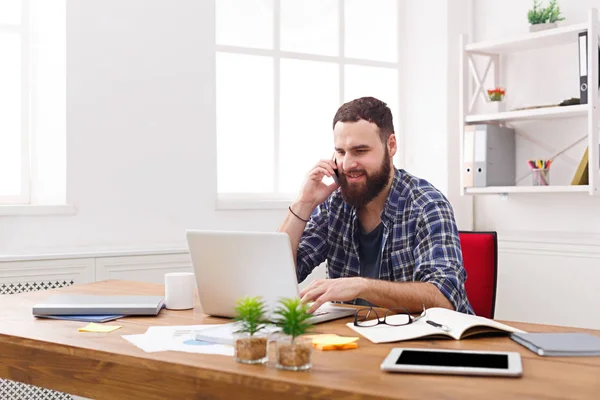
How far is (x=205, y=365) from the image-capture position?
1290 mm

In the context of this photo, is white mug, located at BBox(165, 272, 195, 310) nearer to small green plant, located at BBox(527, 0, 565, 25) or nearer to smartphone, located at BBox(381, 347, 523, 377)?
smartphone, located at BBox(381, 347, 523, 377)

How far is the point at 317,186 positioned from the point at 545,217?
1796 millimetres

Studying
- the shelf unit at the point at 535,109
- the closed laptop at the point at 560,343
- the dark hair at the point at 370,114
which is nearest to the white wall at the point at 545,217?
the shelf unit at the point at 535,109

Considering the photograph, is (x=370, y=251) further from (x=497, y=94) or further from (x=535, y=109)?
(x=497, y=94)

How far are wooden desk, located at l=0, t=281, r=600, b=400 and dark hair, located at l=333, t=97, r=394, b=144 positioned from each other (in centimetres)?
82

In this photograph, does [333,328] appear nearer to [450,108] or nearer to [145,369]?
[145,369]

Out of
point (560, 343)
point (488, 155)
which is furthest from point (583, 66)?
point (560, 343)

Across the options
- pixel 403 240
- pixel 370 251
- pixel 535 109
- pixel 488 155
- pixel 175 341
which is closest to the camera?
pixel 175 341

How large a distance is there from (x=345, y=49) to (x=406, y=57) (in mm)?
391

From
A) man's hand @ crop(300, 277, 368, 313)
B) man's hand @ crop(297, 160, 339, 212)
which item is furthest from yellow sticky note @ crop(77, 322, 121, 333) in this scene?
man's hand @ crop(297, 160, 339, 212)

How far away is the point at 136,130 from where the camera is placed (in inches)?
130

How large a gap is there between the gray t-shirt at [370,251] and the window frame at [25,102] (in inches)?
68.0

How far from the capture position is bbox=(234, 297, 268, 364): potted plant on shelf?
1.27 meters

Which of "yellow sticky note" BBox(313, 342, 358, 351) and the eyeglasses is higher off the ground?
the eyeglasses
